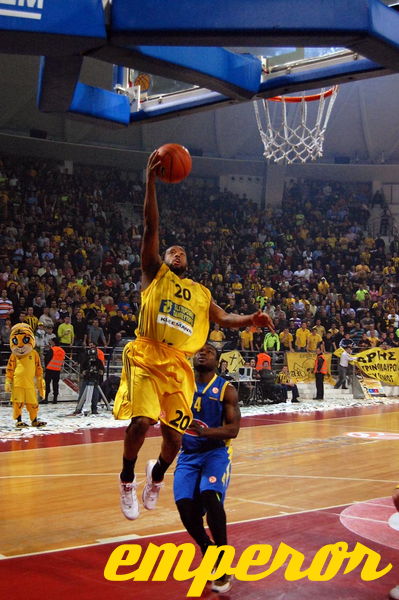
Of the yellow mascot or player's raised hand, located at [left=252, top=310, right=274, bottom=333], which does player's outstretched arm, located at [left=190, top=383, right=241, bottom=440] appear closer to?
player's raised hand, located at [left=252, top=310, right=274, bottom=333]

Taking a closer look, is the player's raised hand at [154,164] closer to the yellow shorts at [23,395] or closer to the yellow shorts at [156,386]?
the yellow shorts at [156,386]

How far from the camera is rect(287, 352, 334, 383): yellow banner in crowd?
1842 cm

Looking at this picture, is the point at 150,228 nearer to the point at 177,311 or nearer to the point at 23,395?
the point at 177,311

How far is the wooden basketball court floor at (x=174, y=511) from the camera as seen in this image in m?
4.62

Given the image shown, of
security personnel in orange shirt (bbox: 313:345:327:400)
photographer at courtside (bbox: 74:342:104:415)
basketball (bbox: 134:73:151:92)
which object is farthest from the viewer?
security personnel in orange shirt (bbox: 313:345:327:400)

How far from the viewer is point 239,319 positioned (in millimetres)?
5008

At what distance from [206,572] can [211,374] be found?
1.33m

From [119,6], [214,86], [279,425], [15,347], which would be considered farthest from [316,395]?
[119,6]

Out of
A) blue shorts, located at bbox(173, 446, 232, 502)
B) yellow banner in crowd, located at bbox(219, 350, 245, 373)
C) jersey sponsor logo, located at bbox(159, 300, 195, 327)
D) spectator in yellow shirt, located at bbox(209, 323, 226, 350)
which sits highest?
jersey sponsor logo, located at bbox(159, 300, 195, 327)

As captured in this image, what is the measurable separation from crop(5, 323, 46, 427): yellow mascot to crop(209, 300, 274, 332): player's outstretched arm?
7538 mm

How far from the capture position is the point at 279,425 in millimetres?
13938

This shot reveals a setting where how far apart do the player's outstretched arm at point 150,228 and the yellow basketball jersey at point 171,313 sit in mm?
60

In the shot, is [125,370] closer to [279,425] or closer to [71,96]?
[71,96]

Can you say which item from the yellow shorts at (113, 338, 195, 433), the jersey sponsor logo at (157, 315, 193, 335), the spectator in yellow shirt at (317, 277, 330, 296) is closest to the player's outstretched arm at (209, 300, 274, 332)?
the jersey sponsor logo at (157, 315, 193, 335)
